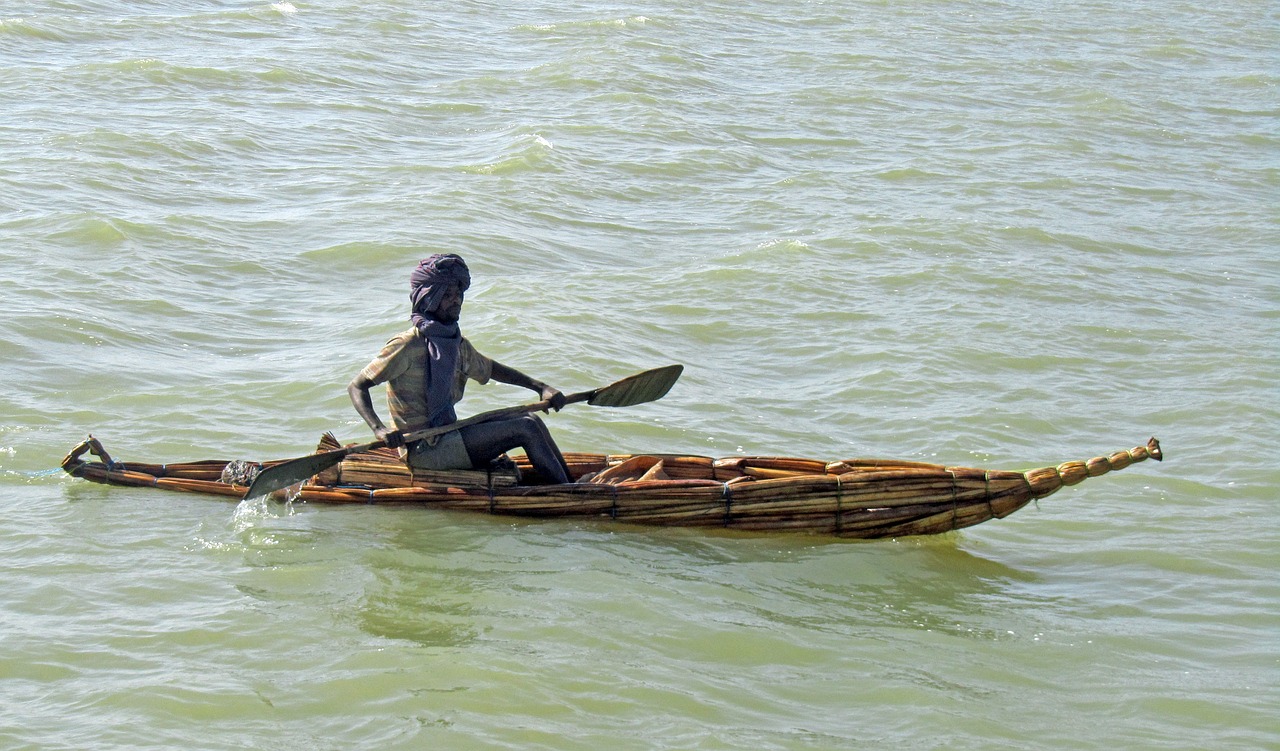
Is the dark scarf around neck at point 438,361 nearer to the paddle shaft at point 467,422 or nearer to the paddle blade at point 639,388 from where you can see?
the paddle shaft at point 467,422

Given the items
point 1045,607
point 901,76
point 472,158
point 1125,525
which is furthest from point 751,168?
point 1045,607

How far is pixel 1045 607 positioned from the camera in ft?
21.6

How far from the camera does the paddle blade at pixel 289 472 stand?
6.70 m

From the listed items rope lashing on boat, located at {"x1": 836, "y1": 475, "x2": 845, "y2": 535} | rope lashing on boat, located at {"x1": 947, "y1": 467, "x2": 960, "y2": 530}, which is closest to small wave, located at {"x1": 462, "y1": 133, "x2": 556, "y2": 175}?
rope lashing on boat, located at {"x1": 836, "y1": 475, "x2": 845, "y2": 535}

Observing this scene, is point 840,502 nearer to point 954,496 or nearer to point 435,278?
point 954,496

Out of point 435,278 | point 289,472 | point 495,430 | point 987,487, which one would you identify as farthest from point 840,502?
point 289,472

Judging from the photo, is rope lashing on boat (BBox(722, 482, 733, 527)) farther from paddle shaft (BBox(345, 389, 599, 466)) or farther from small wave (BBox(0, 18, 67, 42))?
small wave (BBox(0, 18, 67, 42))

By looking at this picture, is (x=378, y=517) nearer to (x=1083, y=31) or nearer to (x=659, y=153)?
(x=659, y=153)

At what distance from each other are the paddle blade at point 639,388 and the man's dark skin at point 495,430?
309 mm

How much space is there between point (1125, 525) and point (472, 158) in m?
9.70

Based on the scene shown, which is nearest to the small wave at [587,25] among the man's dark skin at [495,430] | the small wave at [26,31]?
the small wave at [26,31]

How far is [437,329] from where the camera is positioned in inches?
266

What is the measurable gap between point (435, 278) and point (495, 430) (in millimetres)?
827

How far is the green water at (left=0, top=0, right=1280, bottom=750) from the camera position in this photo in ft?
18.3
